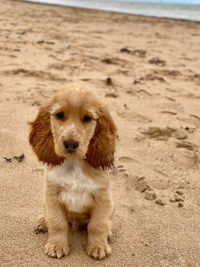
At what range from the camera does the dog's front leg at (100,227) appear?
2596 millimetres

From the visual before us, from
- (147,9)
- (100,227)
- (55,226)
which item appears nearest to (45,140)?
(55,226)

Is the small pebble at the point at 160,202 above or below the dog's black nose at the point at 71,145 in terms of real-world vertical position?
below

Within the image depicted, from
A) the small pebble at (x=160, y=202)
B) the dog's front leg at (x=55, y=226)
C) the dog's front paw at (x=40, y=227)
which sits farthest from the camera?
the small pebble at (x=160, y=202)

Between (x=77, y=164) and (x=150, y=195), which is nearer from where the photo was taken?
(x=77, y=164)

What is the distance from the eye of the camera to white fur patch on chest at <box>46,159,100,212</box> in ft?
8.29

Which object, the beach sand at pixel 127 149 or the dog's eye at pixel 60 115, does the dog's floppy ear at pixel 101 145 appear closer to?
the dog's eye at pixel 60 115

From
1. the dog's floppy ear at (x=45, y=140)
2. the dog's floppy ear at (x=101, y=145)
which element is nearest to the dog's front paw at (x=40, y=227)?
the dog's floppy ear at (x=45, y=140)

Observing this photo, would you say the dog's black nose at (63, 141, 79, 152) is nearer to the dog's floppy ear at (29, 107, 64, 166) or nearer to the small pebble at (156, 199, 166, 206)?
the dog's floppy ear at (29, 107, 64, 166)

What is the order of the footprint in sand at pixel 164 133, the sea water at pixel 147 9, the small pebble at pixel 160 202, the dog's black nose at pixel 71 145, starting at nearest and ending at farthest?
1. the dog's black nose at pixel 71 145
2. the small pebble at pixel 160 202
3. the footprint in sand at pixel 164 133
4. the sea water at pixel 147 9

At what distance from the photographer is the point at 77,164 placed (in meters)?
2.56

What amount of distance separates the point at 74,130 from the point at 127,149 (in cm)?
222

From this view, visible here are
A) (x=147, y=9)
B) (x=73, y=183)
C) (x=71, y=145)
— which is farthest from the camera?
(x=147, y=9)

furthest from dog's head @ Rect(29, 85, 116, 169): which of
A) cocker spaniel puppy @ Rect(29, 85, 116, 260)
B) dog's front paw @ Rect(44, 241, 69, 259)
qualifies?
dog's front paw @ Rect(44, 241, 69, 259)

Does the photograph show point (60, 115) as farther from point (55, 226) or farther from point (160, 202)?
point (160, 202)
